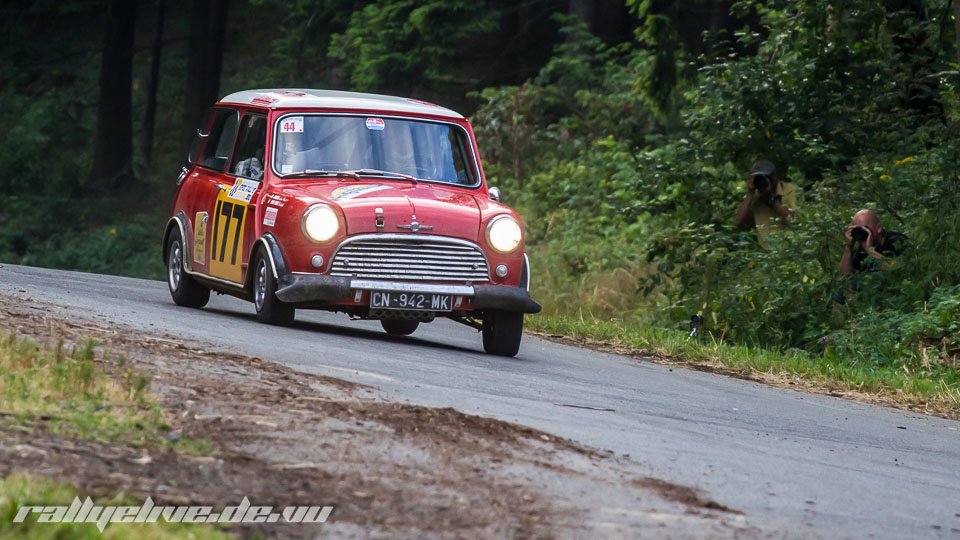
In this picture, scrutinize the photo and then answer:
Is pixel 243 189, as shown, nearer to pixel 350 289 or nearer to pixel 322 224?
pixel 322 224

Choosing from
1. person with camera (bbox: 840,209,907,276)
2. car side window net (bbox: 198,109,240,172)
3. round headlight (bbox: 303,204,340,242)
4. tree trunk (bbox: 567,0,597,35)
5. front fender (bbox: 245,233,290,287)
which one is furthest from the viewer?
tree trunk (bbox: 567,0,597,35)

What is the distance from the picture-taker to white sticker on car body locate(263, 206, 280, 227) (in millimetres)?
12855

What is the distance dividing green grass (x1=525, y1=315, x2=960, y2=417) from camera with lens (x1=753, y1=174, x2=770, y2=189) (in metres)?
2.10

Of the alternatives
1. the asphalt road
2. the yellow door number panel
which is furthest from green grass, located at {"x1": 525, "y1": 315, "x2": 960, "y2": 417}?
the yellow door number panel

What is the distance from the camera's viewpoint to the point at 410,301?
12.4 m

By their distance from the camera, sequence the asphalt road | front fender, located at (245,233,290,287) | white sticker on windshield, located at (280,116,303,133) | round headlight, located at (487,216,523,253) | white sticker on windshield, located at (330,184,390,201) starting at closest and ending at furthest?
the asphalt road < front fender, located at (245,233,290,287) < white sticker on windshield, located at (330,184,390,201) < round headlight, located at (487,216,523,253) < white sticker on windshield, located at (280,116,303,133)

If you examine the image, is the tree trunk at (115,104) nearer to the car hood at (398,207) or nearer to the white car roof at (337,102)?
the white car roof at (337,102)

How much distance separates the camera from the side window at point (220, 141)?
14680mm

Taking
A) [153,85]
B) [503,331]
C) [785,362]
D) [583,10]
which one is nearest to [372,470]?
[503,331]

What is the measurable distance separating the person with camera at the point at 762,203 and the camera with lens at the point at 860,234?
5.64 ft

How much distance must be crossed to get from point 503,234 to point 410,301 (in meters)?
1.01

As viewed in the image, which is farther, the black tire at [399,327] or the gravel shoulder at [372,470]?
the black tire at [399,327]

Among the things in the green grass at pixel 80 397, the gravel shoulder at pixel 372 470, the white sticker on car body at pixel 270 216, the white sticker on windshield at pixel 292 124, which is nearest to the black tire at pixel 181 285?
the white sticker on windshield at pixel 292 124

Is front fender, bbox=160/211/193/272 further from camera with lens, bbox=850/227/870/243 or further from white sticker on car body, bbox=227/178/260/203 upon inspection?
camera with lens, bbox=850/227/870/243
